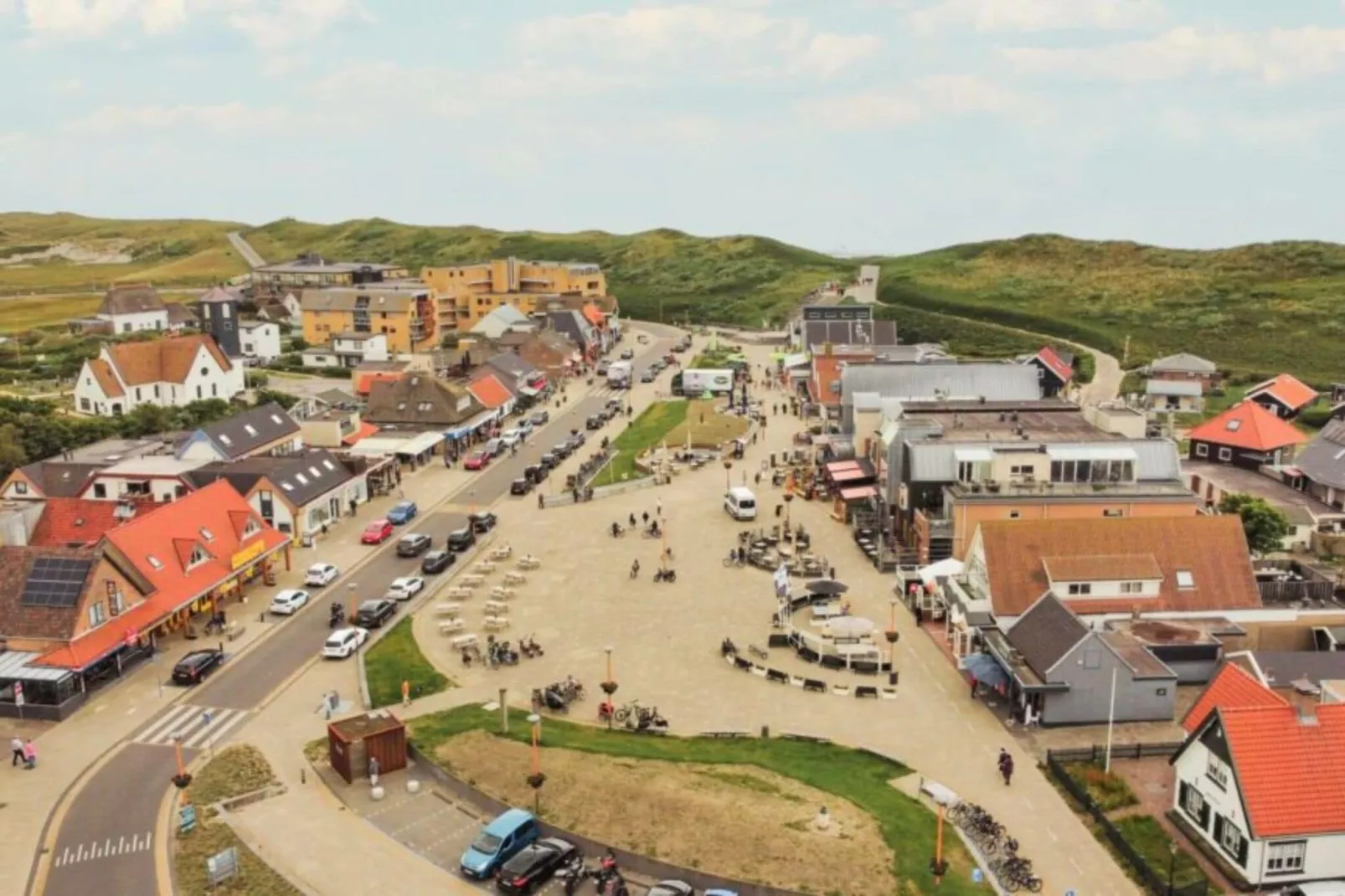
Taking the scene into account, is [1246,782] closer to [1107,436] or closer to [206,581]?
[1107,436]

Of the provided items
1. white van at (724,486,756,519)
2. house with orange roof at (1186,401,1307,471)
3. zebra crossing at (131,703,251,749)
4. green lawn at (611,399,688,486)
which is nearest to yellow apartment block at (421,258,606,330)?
green lawn at (611,399,688,486)

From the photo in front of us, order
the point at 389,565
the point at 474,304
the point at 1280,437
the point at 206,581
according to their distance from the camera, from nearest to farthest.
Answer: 1. the point at 206,581
2. the point at 389,565
3. the point at 1280,437
4. the point at 474,304

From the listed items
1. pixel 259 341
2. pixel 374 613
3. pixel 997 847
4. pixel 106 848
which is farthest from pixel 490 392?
pixel 997 847

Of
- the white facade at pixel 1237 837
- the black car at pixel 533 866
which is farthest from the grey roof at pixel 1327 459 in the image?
the black car at pixel 533 866

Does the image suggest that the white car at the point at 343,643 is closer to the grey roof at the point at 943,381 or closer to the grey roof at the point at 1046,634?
the grey roof at the point at 1046,634

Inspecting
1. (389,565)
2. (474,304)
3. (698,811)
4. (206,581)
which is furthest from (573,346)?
(698,811)

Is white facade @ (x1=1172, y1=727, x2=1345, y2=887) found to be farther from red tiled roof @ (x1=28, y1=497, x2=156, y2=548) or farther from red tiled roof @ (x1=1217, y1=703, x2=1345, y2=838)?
red tiled roof @ (x1=28, y1=497, x2=156, y2=548)
